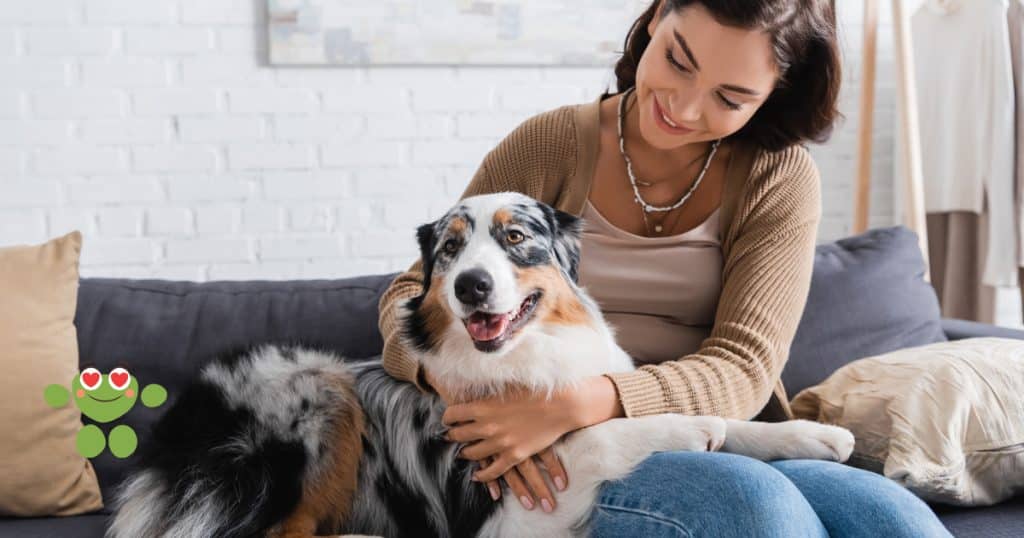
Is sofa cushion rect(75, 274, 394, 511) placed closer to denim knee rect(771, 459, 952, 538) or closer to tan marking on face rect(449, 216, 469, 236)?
tan marking on face rect(449, 216, 469, 236)

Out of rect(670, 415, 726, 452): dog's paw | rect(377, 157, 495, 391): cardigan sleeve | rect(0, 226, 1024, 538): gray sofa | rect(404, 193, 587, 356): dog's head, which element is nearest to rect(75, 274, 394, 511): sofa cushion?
rect(0, 226, 1024, 538): gray sofa

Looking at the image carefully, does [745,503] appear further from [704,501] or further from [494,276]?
[494,276]

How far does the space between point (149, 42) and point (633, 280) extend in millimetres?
2050

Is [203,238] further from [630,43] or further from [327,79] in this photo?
[630,43]

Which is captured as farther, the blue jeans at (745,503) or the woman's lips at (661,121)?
the woman's lips at (661,121)

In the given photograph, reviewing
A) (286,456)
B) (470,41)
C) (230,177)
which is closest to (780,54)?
(286,456)

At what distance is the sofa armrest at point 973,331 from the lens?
7.66 feet

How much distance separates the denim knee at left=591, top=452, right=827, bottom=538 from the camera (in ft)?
4.24

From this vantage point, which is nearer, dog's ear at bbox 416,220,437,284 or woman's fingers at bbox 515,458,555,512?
woman's fingers at bbox 515,458,555,512

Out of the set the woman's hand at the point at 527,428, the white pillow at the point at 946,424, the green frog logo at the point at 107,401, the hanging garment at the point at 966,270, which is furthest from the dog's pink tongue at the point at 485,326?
the hanging garment at the point at 966,270

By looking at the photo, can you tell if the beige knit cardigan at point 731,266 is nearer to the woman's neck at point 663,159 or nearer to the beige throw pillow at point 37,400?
the woman's neck at point 663,159

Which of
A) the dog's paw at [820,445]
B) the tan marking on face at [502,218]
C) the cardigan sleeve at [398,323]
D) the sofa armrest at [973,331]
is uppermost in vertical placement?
the tan marking on face at [502,218]

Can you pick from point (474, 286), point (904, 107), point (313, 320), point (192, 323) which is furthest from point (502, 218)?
point (904, 107)

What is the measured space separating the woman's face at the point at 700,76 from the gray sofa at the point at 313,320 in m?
0.86
